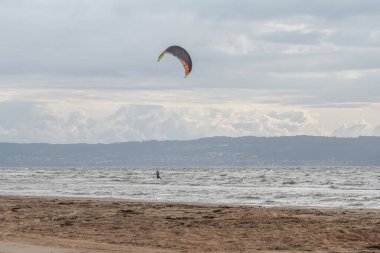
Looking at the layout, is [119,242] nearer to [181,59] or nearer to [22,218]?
[22,218]

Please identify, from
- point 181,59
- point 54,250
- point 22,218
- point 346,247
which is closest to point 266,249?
point 346,247

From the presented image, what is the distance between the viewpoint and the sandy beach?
13492 millimetres

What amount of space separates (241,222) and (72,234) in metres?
4.60

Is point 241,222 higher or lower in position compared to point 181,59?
lower

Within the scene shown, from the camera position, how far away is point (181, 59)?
86.9ft

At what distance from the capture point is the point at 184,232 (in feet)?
51.9

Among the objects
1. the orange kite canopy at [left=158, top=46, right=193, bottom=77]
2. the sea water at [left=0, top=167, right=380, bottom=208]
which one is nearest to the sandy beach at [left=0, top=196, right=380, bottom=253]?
the orange kite canopy at [left=158, top=46, right=193, bottom=77]

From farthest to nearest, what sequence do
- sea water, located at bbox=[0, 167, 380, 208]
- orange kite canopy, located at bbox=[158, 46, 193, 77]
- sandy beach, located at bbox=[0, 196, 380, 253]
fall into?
sea water, located at bbox=[0, 167, 380, 208], orange kite canopy, located at bbox=[158, 46, 193, 77], sandy beach, located at bbox=[0, 196, 380, 253]

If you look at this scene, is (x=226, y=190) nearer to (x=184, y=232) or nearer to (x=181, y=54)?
(x=181, y=54)

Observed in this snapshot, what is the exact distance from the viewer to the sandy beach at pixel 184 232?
1349 centimetres

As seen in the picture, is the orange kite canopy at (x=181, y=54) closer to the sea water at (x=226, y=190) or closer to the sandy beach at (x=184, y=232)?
the sea water at (x=226, y=190)

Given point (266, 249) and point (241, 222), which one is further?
point (241, 222)

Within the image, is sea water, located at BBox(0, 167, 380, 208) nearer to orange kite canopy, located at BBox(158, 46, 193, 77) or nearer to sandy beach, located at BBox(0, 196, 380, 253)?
orange kite canopy, located at BBox(158, 46, 193, 77)

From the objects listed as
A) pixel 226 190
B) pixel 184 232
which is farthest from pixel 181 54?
pixel 226 190
